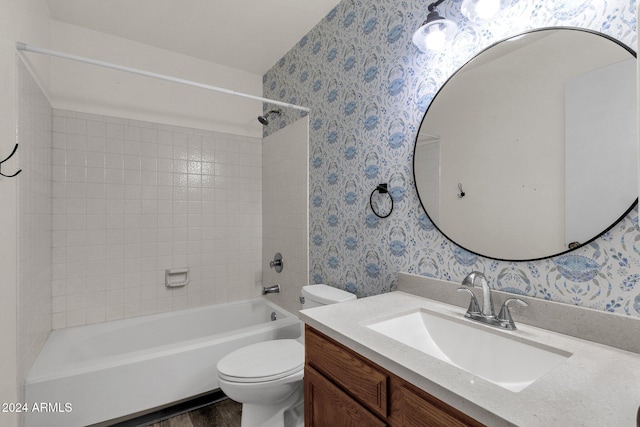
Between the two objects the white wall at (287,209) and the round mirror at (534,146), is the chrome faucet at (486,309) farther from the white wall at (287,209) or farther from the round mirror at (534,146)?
the white wall at (287,209)

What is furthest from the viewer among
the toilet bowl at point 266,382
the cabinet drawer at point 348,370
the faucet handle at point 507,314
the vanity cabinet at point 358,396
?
the toilet bowl at point 266,382

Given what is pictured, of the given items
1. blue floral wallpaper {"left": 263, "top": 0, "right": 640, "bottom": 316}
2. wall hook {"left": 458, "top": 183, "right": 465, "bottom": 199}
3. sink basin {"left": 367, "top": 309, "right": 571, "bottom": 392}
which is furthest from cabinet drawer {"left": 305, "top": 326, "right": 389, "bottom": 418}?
wall hook {"left": 458, "top": 183, "right": 465, "bottom": 199}

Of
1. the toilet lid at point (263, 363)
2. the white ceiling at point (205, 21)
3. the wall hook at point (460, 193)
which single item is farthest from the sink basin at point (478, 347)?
the white ceiling at point (205, 21)

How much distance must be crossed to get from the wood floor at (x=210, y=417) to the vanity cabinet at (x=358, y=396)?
973mm

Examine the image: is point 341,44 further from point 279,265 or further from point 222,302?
point 222,302

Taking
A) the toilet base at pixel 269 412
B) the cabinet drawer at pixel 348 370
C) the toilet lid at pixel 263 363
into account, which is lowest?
the toilet base at pixel 269 412

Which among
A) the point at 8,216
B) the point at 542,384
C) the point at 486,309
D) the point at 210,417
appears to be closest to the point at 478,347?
the point at 486,309

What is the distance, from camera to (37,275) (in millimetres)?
1714

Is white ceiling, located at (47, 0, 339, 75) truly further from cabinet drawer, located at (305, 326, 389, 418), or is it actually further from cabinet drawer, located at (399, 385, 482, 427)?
cabinet drawer, located at (399, 385, 482, 427)

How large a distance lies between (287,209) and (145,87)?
1489 mm

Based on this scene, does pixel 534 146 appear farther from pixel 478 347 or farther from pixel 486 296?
pixel 478 347

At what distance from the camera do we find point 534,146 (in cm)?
100

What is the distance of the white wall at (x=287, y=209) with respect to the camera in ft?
7.30

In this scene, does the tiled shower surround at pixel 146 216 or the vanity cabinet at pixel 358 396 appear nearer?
the vanity cabinet at pixel 358 396
